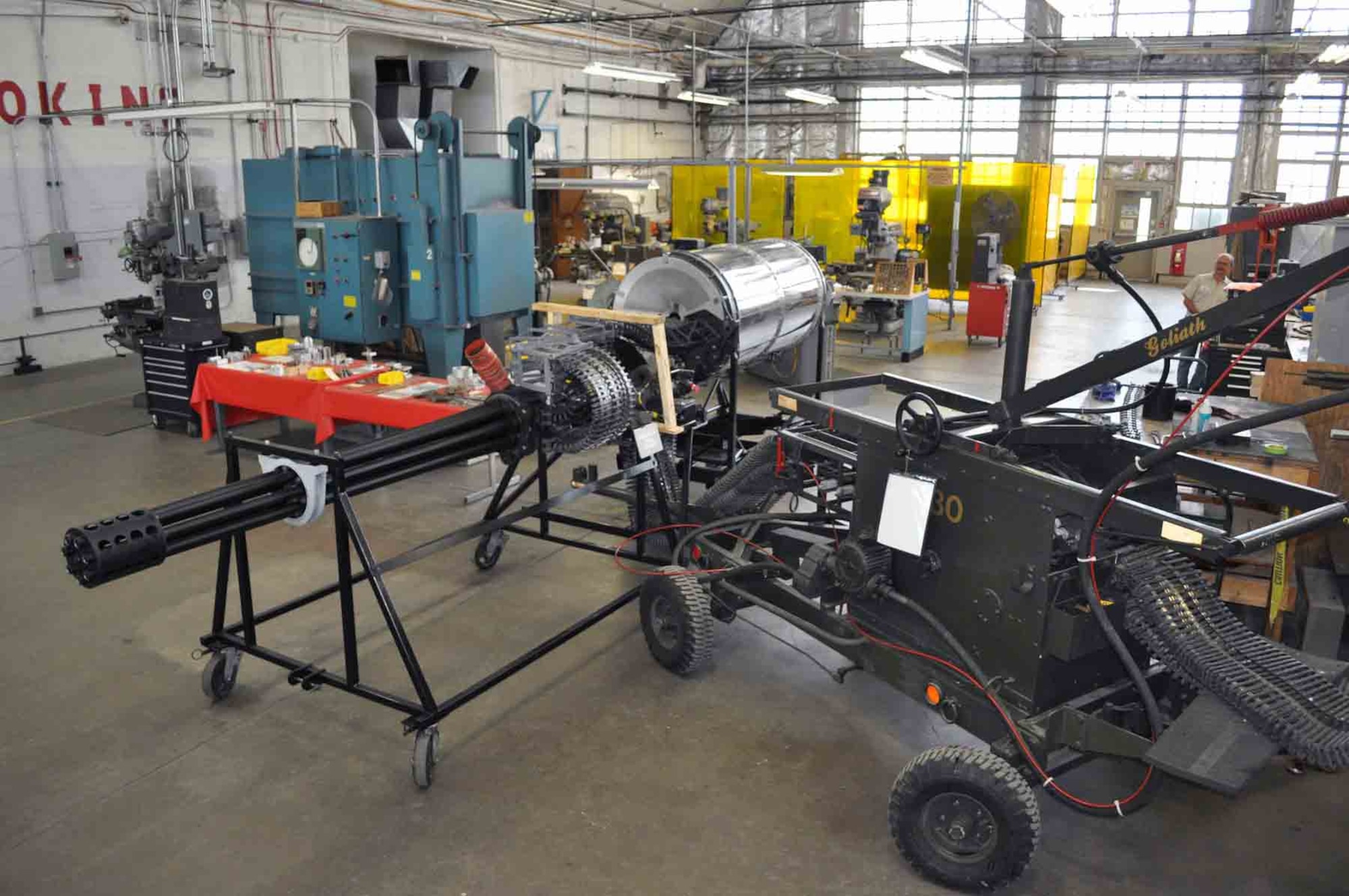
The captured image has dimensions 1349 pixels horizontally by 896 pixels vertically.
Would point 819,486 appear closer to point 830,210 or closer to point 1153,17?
point 830,210

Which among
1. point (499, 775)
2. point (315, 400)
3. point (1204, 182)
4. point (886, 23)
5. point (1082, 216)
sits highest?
point (886, 23)

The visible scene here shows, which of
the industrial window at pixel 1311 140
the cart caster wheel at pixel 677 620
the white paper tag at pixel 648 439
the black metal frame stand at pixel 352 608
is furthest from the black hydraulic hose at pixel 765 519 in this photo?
the industrial window at pixel 1311 140

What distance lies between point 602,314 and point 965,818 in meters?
2.50

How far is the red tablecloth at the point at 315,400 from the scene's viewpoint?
224 inches

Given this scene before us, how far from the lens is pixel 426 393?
5.88 meters

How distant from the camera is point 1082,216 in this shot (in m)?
17.5

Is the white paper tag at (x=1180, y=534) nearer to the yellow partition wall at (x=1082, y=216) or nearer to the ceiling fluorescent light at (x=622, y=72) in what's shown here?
the ceiling fluorescent light at (x=622, y=72)

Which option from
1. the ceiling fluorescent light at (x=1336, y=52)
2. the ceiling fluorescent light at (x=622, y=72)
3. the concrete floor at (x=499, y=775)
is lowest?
the concrete floor at (x=499, y=775)

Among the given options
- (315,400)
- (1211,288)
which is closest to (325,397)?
(315,400)

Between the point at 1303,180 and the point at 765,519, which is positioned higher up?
the point at 1303,180

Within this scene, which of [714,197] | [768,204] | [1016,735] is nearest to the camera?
[1016,735]

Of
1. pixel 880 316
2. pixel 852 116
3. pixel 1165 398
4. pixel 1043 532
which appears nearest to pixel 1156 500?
pixel 1043 532

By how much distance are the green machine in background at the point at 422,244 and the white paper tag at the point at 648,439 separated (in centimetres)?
372

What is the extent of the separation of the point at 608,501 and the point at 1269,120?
50.8 ft
